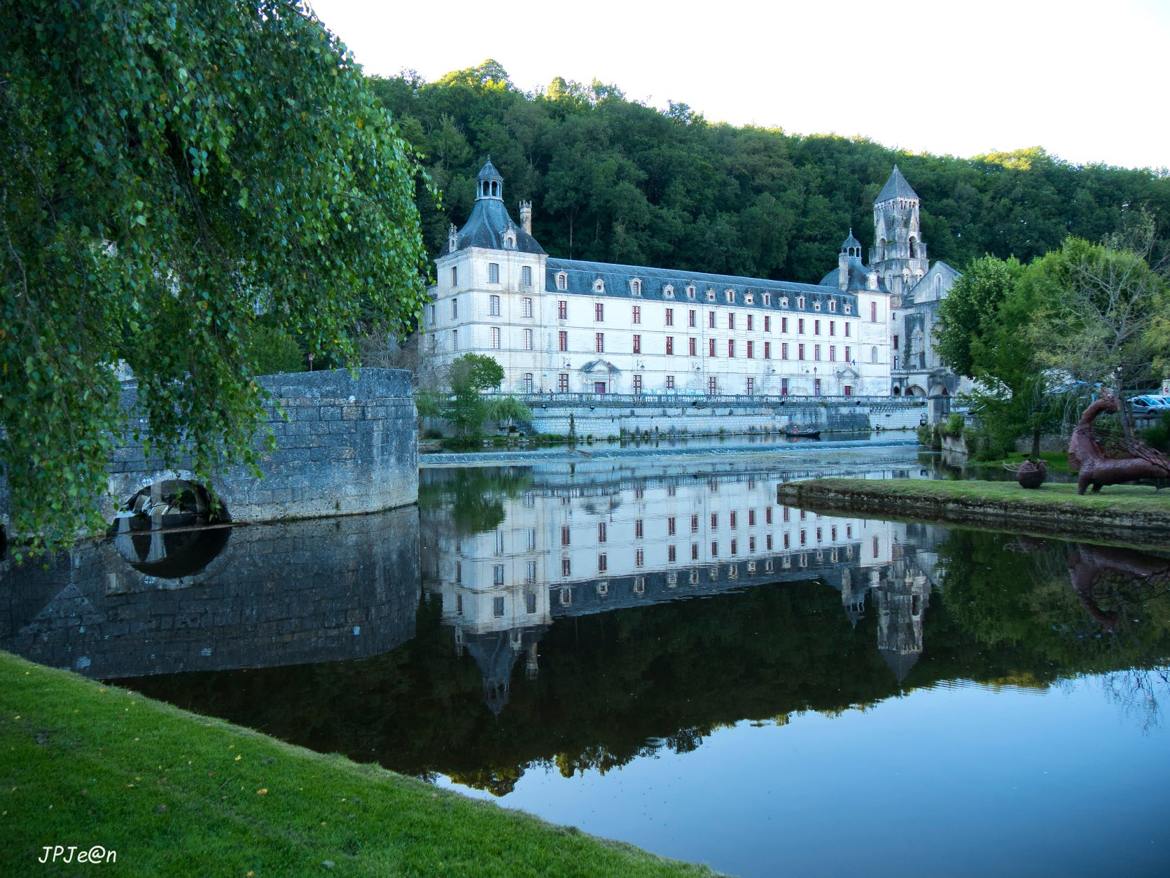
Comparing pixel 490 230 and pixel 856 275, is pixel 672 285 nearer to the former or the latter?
pixel 490 230

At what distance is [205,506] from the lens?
71.1ft

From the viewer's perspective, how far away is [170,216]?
5.31m

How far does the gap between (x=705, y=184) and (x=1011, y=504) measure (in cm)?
6999

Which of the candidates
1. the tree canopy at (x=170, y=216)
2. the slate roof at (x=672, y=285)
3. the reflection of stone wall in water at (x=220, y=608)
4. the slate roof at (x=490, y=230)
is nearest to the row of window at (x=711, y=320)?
the slate roof at (x=672, y=285)

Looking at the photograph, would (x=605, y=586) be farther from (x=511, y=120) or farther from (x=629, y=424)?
(x=511, y=120)

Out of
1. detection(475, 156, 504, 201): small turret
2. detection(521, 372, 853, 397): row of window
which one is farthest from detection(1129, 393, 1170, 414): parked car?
detection(475, 156, 504, 201): small turret

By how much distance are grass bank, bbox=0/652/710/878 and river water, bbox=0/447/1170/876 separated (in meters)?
1.22

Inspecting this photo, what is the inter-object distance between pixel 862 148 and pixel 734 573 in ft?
317

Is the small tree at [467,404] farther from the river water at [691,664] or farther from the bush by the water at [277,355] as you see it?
the river water at [691,664]

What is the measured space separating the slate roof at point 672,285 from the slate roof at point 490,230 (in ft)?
9.60

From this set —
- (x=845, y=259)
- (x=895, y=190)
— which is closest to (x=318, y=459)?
(x=845, y=259)

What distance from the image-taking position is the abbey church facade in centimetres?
5662

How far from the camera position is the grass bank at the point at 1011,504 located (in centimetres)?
1838

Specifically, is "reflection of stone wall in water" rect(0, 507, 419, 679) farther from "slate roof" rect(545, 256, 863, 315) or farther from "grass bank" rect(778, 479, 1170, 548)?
"slate roof" rect(545, 256, 863, 315)
